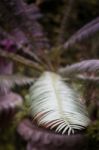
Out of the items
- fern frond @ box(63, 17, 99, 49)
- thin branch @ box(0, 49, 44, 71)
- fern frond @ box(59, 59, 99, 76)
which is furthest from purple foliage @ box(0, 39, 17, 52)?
fern frond @ box(59, 59, 99, 76)

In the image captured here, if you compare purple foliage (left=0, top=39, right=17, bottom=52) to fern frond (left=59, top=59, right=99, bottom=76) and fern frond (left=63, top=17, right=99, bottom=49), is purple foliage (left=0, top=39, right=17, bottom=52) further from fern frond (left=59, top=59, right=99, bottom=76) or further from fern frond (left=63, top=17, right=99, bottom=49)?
fern frond (left=59, top=59, right=99, bottom=76)

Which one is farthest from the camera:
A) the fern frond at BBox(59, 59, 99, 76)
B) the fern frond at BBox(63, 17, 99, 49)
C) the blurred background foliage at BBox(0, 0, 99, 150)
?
the fern frond at BBox(63, 17, 99, 49)

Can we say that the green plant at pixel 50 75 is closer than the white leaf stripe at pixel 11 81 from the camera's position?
Yes

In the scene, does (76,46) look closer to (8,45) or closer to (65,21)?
(65,21)

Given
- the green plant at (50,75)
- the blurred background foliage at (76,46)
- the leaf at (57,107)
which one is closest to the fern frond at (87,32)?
the green plant at (50,75)

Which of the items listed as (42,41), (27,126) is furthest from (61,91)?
(42,41)

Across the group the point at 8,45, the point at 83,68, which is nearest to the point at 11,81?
the point at 83,68

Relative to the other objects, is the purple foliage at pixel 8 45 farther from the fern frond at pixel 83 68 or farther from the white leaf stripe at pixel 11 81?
the fern frond at pixel 83 68
